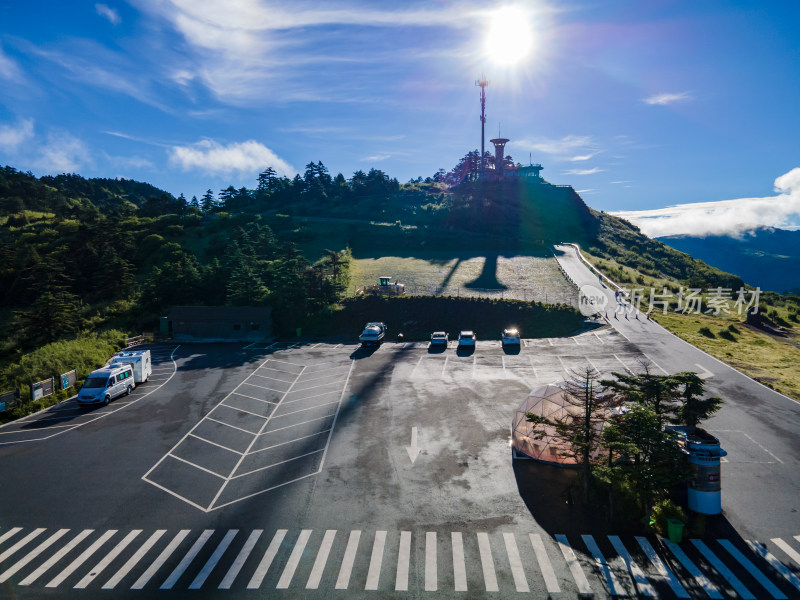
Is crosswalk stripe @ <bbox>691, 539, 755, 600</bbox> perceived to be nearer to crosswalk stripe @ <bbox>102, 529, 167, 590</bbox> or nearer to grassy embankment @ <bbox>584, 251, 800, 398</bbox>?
crosswalk stripe @ <bbox>102, 529, 167, 590</bbox>

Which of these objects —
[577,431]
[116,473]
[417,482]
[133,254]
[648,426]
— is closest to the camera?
[648,426]

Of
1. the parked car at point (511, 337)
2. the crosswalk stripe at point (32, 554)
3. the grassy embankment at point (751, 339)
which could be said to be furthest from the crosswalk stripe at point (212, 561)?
the grassy embankment at point (751, 339)

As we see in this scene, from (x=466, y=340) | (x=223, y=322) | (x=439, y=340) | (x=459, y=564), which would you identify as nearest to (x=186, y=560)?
(x=459, y=564)

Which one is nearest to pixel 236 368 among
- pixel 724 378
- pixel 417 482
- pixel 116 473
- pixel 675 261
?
pixel 116 473

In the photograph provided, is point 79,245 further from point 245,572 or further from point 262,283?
point 245,572

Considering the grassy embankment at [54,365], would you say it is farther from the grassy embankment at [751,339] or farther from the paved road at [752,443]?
the grassy embankment at [751,339]

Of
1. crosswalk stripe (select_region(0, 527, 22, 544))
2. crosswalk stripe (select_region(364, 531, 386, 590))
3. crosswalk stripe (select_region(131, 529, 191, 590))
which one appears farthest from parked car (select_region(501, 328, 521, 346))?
crosswalk stripe (select_region(0, 527, 22, 544))
